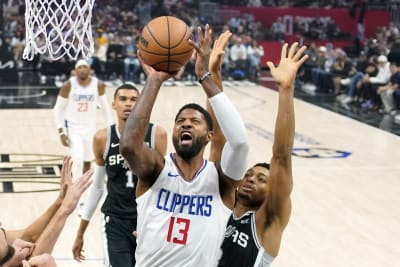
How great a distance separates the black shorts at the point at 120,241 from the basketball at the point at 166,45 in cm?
182

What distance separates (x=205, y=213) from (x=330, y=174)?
7.75 metres

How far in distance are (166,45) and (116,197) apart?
75.3 inches

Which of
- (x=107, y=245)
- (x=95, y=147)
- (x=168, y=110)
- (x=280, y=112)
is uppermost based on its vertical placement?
(x=280, y=112)

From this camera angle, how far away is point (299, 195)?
400 inches

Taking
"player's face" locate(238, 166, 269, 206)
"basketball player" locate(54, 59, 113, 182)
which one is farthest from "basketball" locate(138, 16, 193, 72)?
"basketball player" locate(54, 59, 113, 182)

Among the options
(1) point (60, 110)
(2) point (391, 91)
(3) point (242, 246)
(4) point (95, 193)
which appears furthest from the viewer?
(2) point (391, 91)

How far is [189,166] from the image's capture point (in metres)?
3.98

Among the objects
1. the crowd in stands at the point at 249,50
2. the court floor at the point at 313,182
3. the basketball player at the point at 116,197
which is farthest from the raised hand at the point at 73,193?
the crowd in stands at the point at 249,50

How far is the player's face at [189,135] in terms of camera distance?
3.86 m

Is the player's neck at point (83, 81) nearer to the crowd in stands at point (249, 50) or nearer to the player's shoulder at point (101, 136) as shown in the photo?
the player's shoulder at point (101, 136)

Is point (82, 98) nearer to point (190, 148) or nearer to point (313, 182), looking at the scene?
point (313, 182)

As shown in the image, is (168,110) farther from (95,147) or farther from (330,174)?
(95,147)

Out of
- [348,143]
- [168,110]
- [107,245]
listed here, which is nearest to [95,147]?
[107,245]

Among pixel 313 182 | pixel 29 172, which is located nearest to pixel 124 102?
pixel 29 172
